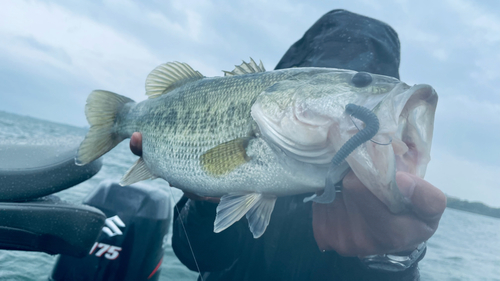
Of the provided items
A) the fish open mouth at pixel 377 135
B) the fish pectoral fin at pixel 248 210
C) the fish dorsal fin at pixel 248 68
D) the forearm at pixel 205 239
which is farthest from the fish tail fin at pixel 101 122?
the fish open mouth at pixel 377 135

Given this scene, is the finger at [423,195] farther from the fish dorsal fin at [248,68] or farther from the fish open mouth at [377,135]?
the fish dorsal fin at [248,68]

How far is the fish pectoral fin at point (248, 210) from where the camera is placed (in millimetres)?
1481

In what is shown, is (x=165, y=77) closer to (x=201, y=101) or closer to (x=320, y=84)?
(x=201, y=101)

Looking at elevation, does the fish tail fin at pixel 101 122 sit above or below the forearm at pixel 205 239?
above

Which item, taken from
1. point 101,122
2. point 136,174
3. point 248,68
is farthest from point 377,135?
point 101,122

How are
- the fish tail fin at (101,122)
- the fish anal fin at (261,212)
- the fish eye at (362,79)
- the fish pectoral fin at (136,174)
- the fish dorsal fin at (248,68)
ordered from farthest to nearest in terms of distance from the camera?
the fish tail fin at (101,122) → the fish pectoral fin at (136,174) → the fish dorsal fin at (248,68) → the fish anal fin at (261,212) → the fish eye at (362,79)

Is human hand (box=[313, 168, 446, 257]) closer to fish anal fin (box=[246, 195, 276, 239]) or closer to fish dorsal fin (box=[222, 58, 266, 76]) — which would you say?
fish anal fin (box=[246, 195, 276, 239])

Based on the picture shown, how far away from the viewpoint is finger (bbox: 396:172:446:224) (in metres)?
1.11

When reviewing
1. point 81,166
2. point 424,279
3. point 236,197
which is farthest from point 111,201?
point 424,279

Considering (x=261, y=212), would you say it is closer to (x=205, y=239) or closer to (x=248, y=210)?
(x=248, y=210)

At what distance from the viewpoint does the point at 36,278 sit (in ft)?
12.8

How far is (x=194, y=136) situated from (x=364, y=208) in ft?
3.21

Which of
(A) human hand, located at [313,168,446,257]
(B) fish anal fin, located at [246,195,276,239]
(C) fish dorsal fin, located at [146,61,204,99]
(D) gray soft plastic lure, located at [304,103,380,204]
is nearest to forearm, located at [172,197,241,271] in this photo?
(B) fish anal fin, located at [246,195,276,239]

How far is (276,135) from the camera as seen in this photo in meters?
1.36
